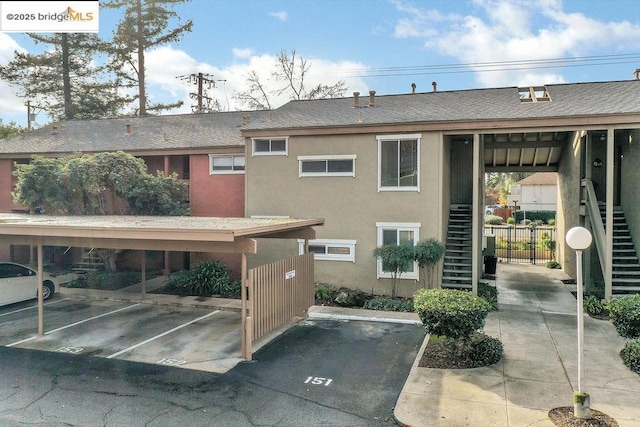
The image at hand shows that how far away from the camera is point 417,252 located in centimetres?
1272

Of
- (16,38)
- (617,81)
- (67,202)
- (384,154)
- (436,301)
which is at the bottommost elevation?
(436,301)

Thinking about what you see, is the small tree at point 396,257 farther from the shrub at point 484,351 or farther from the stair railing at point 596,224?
the stair railing at point 596,224

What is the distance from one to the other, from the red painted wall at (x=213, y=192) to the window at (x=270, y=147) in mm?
1905

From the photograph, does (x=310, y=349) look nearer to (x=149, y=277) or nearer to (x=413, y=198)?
(x=413, y=198)

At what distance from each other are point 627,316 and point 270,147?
36.5 feet

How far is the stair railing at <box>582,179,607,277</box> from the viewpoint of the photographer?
1303 centimetres

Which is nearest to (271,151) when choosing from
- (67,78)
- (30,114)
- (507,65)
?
(507,65)

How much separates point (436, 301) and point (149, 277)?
13.1 metres

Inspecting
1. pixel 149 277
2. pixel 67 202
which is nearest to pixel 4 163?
pixel 67 202

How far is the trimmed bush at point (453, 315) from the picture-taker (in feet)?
25.4

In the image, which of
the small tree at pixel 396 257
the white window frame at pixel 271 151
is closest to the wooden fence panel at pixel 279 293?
the small tree at pixel 396 257

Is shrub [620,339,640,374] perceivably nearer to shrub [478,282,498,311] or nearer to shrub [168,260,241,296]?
shrub [478,282,498,311]

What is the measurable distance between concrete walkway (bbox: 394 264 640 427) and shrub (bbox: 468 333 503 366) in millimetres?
140

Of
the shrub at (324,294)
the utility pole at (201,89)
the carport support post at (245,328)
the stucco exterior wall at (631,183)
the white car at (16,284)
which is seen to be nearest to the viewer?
the carport support post at (245,328)
